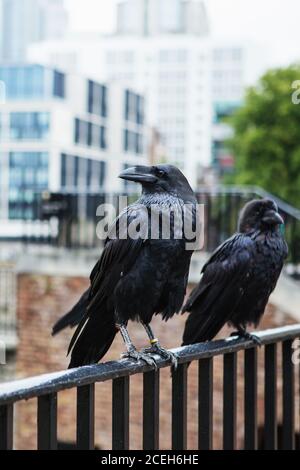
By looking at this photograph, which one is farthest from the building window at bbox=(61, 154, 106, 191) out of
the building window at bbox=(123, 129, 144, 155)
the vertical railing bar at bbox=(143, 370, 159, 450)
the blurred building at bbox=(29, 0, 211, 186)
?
the vertical railing bar at bbox=(143, 370, 159, 450)

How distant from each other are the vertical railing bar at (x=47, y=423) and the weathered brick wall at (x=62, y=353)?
214 inches

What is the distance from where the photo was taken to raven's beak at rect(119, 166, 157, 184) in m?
2.03

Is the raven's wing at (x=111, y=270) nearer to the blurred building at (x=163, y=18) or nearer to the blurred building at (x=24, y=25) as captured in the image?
the blurred building at (x=163, y=18)

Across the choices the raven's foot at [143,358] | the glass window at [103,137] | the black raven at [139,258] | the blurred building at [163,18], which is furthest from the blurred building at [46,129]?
the raven's foot at [143,358]

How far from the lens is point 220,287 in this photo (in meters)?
2.73

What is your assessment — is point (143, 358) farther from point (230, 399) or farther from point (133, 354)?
point (230, 399)

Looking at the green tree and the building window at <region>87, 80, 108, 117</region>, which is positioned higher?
the building window at <region>87, 80, 108, 117</region>

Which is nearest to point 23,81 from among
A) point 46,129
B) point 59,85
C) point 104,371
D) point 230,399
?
point 59,85

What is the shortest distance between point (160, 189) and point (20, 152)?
51505mm

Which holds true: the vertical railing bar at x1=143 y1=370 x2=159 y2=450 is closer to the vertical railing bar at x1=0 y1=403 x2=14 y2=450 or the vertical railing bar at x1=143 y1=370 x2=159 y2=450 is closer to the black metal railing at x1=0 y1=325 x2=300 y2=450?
the black metal railing at x1=0 y1=325 x2=300 y2=450

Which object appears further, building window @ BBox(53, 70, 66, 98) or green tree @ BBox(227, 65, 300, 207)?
building window @ BBox(53, 70, 66, 98)

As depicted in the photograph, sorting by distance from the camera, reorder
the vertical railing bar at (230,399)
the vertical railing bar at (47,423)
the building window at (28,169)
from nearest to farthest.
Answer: the vertical railing bar at (47,423) < the vertical railing bar at (230,399) < the building window at (28,169)

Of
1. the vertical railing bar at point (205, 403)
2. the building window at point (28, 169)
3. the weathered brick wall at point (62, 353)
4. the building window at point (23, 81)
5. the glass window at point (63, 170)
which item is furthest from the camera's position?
the glass window at point (63, 170)

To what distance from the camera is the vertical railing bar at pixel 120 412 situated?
1.52 meters
